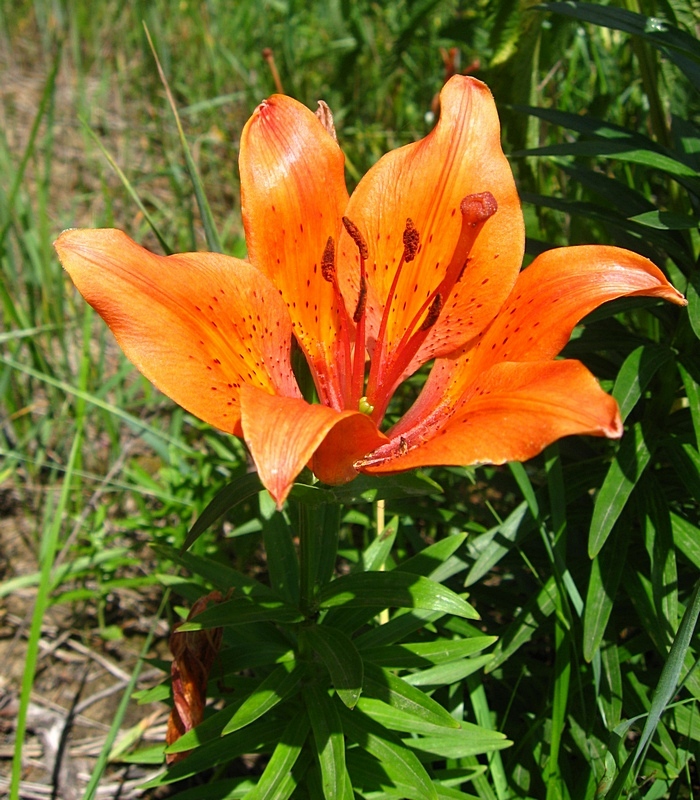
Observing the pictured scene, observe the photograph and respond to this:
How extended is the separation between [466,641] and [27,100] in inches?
143

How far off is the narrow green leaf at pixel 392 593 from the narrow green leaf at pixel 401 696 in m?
0.14

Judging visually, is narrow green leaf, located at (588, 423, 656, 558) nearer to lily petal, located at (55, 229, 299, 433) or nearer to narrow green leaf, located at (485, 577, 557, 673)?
narrow green leaf, located at (485, 577, 557, 673)

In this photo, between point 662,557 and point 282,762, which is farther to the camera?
point 662,557

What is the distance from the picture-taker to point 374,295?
4.52 feet

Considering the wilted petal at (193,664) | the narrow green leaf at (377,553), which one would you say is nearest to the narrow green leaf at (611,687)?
the narrow green leaf at (377,553)

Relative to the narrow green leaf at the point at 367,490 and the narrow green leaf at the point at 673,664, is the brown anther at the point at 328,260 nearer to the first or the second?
the narrow green leaf at the point at 367,490

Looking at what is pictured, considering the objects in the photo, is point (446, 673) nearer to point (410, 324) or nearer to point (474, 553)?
point (474, 553)

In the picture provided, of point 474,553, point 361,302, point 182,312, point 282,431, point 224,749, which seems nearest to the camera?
point 282,431

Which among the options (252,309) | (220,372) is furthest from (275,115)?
(220,372)

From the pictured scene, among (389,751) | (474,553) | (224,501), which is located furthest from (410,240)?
(389,751)

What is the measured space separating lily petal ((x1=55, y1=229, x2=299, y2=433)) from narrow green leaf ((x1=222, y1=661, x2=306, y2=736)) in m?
0.48

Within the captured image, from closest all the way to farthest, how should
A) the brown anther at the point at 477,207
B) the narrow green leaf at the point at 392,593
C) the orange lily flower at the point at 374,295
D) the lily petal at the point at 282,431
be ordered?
the lily petal at the point at 282,431
the orange lily flower at the point at 374,295
the brown anther at the point at 477,207
the narrow green leaf at the point at 392,593

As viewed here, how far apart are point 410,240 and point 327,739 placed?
2.47 ft

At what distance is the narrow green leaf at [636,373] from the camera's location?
4.59 feet
